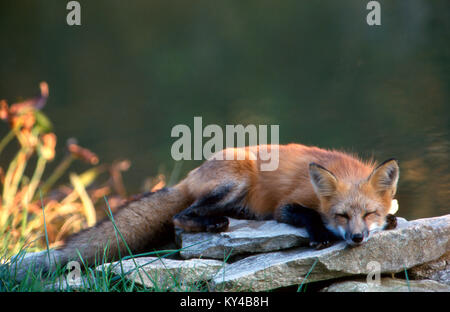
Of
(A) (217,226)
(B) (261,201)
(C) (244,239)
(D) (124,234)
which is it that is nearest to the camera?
(C) (244,239)

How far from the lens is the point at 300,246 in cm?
402

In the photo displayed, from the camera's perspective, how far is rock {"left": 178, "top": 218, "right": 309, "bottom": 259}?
13.0ft

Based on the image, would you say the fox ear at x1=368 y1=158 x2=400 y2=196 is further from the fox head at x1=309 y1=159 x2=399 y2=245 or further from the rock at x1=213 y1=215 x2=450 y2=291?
the rock at x1=213 y1=215 x2=450 y2=291

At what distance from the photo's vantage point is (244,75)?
13.0m

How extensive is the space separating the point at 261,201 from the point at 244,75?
8.78 m

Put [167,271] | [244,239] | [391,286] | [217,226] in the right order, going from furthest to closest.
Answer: [217,226]
[244,239]
[167,271]
[391,286]

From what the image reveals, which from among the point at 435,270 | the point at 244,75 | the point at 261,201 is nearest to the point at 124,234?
the point at 261,201

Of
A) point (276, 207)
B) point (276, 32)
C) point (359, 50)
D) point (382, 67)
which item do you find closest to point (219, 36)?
point (276, 32)

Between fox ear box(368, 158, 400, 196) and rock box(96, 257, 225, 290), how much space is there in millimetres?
1268

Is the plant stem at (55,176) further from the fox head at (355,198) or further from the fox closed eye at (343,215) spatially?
the fox closed eye at (343,215)

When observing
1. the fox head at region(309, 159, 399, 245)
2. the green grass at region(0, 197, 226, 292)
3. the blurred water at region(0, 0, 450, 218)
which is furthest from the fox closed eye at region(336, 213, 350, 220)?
the blurred water at region(0, 0, 450, 218)

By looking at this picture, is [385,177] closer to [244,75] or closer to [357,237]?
[357,237]

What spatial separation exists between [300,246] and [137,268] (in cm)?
125
